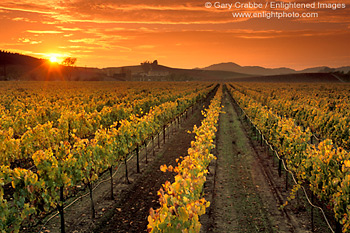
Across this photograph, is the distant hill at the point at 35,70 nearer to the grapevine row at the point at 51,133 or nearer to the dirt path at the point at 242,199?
the grapevine row at the point at 51,133

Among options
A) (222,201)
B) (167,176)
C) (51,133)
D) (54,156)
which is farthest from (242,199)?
(51,133)

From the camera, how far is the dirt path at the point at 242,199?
8180 millimetres

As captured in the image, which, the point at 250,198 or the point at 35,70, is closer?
the point at 250,198

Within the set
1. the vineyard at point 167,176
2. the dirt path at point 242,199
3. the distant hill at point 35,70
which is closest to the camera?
the vineyard at point 167,176

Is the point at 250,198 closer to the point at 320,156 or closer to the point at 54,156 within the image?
the point at 320,156

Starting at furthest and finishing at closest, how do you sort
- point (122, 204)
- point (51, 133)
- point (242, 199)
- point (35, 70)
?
point (35, 70), point (51, 133), point (242, 199), point (122, 204)

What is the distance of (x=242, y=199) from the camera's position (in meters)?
9.86

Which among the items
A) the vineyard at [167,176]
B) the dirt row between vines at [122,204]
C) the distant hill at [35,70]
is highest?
Result: the distant hill at [35,70]

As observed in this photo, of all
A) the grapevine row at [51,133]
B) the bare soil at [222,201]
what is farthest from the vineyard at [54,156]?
the bare soil at [222,201]

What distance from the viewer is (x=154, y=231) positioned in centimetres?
461

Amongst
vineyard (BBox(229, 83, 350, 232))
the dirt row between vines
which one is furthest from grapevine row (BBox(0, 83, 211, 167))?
vineyard (BBox(229, 83, 350, 232))

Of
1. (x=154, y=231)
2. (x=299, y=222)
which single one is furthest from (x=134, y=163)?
(x=154, y=231)

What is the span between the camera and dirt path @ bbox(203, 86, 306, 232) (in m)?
8.18

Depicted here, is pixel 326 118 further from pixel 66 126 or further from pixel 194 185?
pixel 66 126
